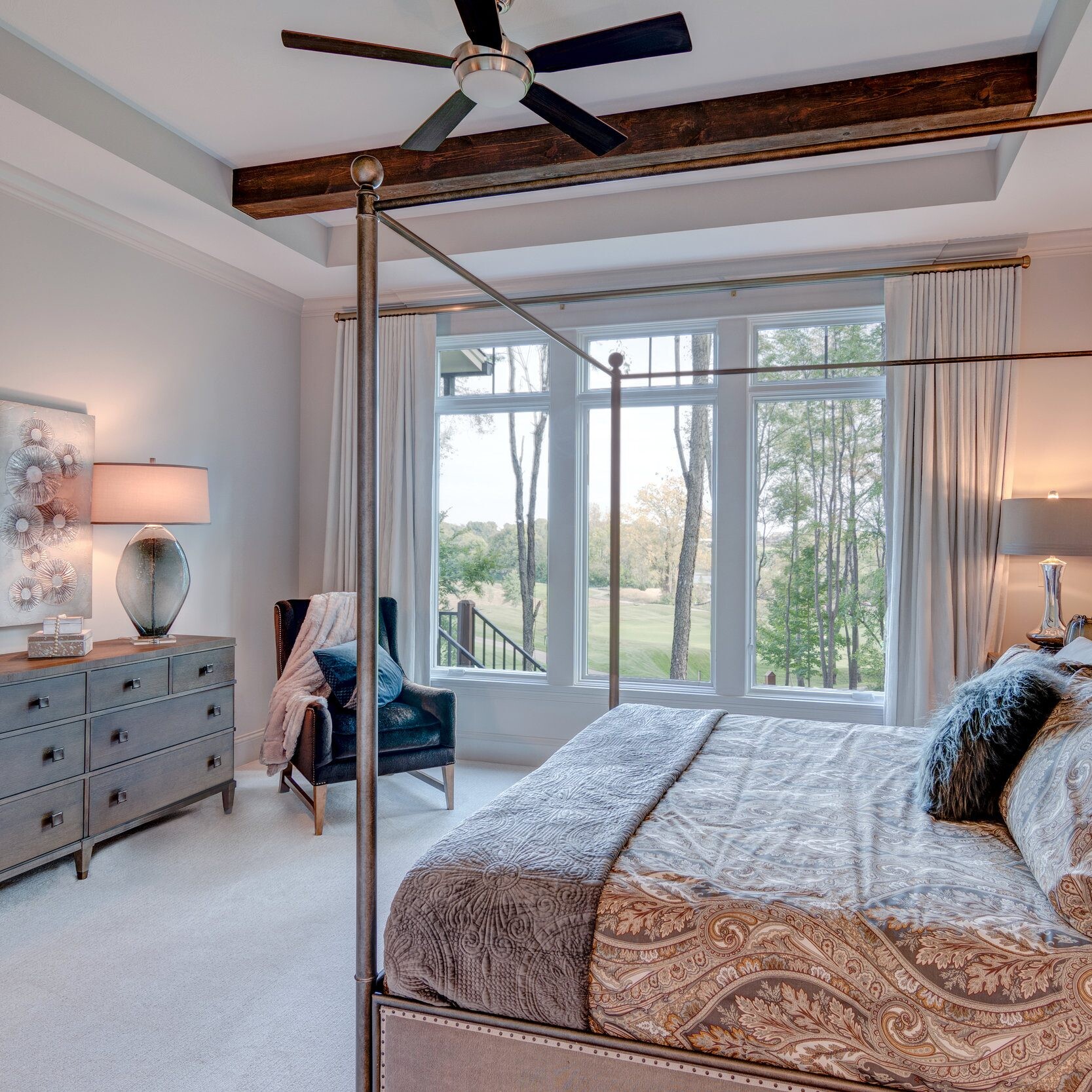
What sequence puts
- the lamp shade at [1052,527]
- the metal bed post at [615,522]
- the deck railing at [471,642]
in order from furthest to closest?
the deck railing at [471,642]
the metal bed post at [615,522]
the lamp shade at [1052,527]

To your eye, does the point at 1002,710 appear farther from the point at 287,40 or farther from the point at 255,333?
the point at 255,333

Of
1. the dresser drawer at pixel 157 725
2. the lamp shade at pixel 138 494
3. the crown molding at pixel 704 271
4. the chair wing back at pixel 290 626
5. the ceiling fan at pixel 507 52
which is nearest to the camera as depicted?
the ceiling fan at pixel 507 52

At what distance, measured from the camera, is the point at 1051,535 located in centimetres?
345

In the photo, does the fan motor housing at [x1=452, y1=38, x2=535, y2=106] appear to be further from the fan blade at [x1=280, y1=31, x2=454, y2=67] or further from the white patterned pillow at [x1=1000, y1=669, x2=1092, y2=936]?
the white patterned pillow at [x1=1000, y1=669, x2=1092, y2=936]

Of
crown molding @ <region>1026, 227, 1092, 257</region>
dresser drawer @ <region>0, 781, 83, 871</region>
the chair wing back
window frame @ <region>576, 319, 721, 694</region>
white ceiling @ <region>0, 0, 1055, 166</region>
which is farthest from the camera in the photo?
window frame @ <region>576, 319, 721, 694</region>

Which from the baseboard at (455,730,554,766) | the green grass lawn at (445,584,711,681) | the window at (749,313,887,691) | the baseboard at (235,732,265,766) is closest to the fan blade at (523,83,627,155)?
the window at (749,313,887,691)

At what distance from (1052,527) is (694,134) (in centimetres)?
219

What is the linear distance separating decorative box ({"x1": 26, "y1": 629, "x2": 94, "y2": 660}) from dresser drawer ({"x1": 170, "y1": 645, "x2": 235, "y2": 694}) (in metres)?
0.41

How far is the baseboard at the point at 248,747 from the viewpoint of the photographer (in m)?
4.71

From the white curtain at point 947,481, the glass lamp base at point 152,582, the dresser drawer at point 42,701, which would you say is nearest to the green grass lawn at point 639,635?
the white curtain at point 947,481

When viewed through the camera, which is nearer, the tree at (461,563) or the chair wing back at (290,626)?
the chair wing back at (290,626)

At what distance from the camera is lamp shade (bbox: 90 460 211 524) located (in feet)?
11.6

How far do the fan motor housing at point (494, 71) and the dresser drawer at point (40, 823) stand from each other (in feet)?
9.04

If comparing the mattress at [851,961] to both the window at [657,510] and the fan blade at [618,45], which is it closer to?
the fan blade at [618,45]
